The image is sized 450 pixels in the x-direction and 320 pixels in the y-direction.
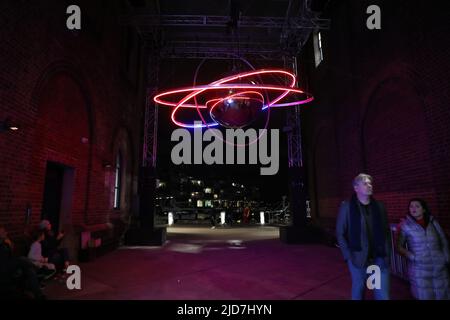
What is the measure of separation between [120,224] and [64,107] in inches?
217

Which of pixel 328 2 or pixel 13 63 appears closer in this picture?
pixel 13 63

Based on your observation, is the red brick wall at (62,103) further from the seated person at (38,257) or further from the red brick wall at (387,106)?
the red brick wall at (387,106)

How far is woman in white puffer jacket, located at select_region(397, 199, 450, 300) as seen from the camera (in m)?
4.09

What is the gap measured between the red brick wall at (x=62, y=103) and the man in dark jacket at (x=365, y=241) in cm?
563

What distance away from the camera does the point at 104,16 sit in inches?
397

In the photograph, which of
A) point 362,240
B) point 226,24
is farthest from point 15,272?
point 226,24

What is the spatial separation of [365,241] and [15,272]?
195 inches

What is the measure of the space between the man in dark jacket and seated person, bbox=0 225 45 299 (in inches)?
176

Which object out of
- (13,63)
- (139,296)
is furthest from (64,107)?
(139,296)

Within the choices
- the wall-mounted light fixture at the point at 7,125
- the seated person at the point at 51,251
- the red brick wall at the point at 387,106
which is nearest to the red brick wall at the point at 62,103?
the wall-mounted light fixture at the point at 7,125

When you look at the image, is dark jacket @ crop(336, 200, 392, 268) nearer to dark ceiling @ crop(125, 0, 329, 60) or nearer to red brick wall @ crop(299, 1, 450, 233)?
red brick wall @ crop(299, 1, 450, 233)
